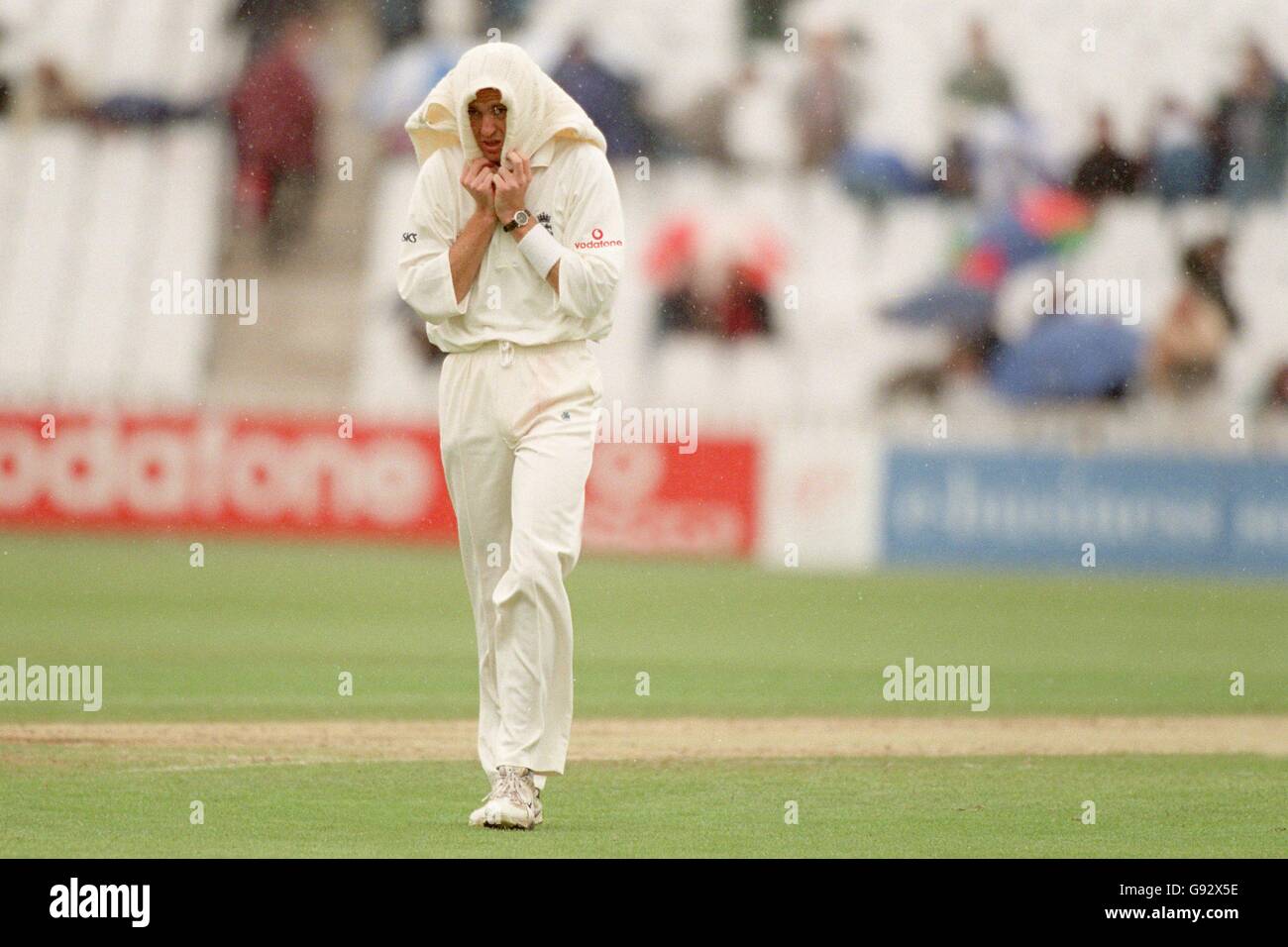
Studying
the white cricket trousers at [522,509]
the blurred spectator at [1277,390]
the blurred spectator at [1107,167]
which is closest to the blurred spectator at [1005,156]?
the blurred spectator at [1107,167]

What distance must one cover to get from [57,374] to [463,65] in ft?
68.8

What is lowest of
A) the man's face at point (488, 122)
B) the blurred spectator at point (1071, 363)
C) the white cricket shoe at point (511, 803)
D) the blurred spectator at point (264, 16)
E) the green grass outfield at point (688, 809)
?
the green grass outfield at point (688, 809)

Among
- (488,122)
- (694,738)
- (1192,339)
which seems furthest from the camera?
(1192,339)

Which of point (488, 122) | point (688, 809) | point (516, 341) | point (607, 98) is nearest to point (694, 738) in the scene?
point (688, 809)

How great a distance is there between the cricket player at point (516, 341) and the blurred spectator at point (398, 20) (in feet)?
74.1

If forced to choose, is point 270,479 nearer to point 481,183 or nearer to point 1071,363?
point 1071,363

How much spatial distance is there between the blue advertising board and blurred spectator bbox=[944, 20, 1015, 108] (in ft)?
26.0

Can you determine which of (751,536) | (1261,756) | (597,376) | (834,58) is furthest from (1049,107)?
(597,376)

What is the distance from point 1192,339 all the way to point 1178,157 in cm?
367

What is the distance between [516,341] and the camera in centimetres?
786

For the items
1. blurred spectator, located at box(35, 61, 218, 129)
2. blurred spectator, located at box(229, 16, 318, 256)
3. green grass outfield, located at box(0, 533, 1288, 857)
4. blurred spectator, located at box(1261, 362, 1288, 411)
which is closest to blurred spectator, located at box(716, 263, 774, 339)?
green grass outfield, located at box(0, 533, 1288, 857)

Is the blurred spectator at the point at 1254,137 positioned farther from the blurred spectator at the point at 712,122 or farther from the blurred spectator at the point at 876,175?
the blurred spectator at the point at 712,122

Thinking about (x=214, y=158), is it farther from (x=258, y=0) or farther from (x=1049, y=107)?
(x=1049, y=107)

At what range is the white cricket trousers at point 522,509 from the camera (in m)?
7.77
